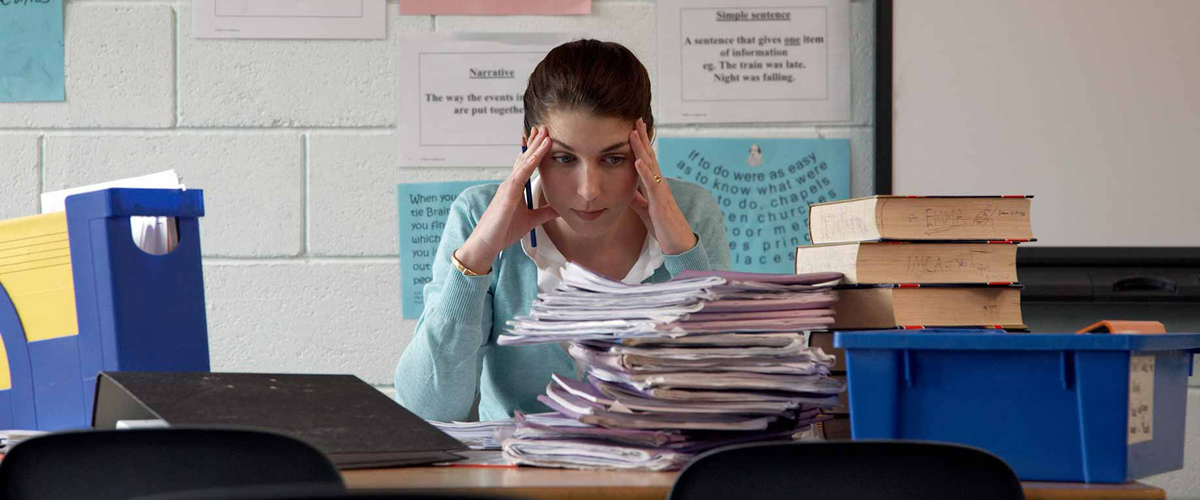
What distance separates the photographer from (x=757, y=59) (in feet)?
7.66

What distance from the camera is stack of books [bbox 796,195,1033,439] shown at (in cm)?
114

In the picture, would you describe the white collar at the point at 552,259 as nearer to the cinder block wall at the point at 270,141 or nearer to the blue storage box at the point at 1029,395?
the cinder block wall at the point at 270,141

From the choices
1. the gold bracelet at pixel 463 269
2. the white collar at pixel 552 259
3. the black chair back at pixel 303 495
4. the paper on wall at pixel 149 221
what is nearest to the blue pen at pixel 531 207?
the white collar at pixel 552 259

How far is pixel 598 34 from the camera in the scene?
2350 millimetres

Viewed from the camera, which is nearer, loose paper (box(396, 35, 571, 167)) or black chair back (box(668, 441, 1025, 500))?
black chair back (box(668, 441, 1025, 500))

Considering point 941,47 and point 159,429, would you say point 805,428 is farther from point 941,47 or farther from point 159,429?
point 941,47

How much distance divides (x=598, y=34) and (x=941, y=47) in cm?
76

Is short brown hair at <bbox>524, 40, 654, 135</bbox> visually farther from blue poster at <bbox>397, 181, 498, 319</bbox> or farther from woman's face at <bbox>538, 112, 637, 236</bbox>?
blue poster at <bbox>397, 181, 498, 319</bbox>

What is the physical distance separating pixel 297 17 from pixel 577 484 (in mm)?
1764

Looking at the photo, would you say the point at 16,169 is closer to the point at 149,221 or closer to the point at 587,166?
the point at 149,221

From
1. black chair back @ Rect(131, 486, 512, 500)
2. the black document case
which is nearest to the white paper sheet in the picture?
the black document case

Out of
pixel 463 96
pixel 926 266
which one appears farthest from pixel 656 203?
pixel 463 96

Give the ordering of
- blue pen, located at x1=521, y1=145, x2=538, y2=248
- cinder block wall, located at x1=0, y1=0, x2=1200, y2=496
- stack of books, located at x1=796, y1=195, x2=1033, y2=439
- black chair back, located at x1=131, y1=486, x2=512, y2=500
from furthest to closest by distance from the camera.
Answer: cinder block wall, located at x1=0, y1=0, x2=1200, y2=496, blue pen, located at x1=521, y1=145, x2=538, y2=248, stack of books, located at x1=796, y1=195, x2=1033, y2=439, black chair back, located at x1=131, y1=486, x2=512, y2=500

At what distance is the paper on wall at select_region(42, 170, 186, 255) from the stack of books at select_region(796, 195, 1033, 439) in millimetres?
767
